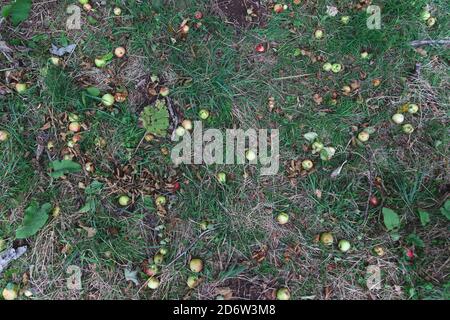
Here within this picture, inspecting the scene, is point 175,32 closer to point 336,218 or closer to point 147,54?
point 147,54

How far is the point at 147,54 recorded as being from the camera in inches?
140

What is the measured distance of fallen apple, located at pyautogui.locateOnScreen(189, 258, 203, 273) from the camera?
10.7 feet

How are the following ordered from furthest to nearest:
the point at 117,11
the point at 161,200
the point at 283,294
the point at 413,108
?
the point at 117,11, the point at 413,108, the point at 161,200, the point at 283,294

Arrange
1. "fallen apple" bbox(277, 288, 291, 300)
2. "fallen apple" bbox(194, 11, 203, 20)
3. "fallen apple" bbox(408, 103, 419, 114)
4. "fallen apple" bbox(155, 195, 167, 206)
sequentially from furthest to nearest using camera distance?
"fallen apple" bbox(194, 11, 203, 20)
"fallen apple" bbox(408, 103, 419, 114)
"fallen apple" bbox(155, 195, 167, 206)
"fallen apple" bbox(277, 288, 291, 300)

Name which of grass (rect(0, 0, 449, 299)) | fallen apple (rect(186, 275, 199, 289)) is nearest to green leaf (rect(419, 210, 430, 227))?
grass (rect(0, 0, 449, 299))

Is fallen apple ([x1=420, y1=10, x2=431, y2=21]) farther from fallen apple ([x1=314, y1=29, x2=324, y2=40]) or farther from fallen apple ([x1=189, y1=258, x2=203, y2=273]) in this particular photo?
fallen apple ([x1=189, y1=258, x2=203, y2=273])

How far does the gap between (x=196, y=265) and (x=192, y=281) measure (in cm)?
13

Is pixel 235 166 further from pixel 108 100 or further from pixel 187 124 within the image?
pixel 108 100

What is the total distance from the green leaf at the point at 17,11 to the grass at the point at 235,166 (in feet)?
0.25

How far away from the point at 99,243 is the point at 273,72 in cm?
215

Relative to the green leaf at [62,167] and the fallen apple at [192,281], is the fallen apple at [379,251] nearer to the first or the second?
the fallen apple at [192,281]

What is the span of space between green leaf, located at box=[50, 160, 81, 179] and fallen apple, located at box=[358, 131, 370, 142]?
2.46 metres

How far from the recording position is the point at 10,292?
324 centimetres

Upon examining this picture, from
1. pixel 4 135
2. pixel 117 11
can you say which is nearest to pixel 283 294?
pixel 4 135
